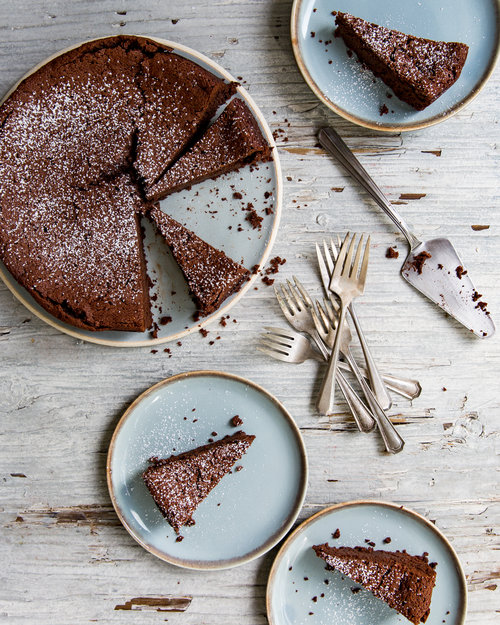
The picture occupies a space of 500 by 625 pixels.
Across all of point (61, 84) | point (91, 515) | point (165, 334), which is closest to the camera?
point (61, 84)

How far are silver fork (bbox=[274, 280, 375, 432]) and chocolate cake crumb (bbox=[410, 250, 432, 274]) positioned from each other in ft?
1.95

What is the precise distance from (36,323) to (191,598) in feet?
5.39

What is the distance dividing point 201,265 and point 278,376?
0.70 meters

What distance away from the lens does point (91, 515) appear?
2.55m

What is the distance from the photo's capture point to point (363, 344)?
2.41m

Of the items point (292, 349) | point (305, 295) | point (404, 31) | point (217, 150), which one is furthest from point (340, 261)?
point (404, 31)

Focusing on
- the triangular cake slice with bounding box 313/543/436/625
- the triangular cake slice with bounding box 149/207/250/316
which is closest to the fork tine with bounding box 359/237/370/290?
the triangular cake slice with bounding box 149/207/250/316

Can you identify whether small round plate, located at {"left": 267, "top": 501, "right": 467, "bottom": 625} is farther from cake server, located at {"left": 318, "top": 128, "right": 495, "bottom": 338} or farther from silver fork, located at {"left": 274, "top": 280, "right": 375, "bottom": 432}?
cake server, located at {"left": 318, "top": 128, "right": 495, "bottom": 338}

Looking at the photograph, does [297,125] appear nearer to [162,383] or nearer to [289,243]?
[289,243]

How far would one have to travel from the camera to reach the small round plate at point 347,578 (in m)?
2.45

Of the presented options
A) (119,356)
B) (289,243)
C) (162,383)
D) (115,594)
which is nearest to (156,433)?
(162,383)

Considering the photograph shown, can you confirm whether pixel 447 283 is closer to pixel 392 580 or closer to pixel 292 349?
pixel 292 349

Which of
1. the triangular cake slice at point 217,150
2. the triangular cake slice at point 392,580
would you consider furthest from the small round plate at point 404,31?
Answer: the triangular cake slice at point 392,580

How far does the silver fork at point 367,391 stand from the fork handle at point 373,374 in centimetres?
3
